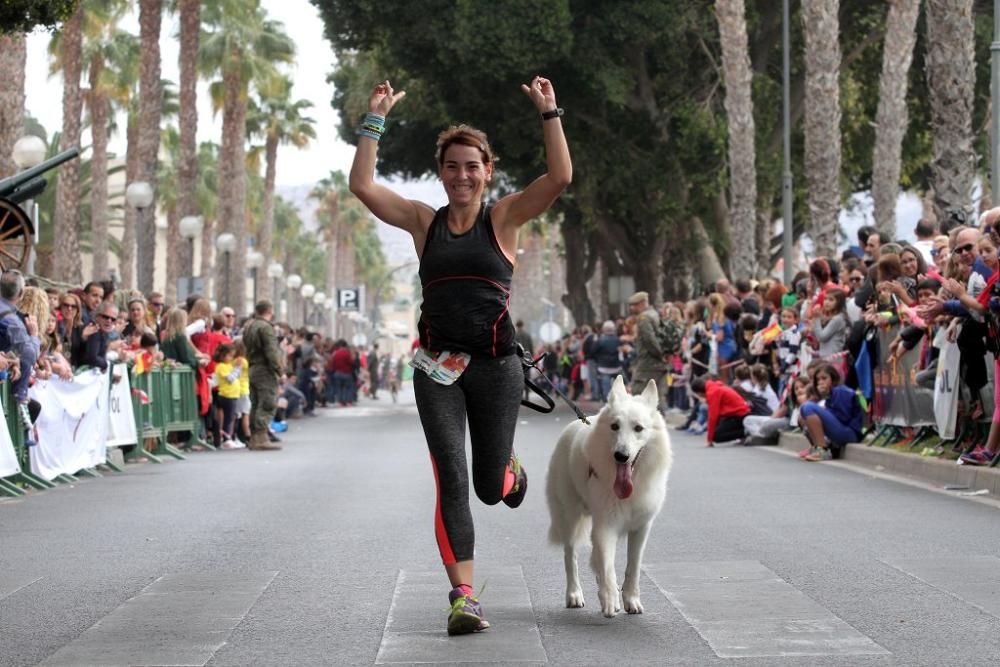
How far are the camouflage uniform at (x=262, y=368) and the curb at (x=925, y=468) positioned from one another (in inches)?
330

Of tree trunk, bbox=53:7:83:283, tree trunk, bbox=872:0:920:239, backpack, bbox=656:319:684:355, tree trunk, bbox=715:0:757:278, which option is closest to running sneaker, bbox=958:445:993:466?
backpack, bbox=656:319:684:355

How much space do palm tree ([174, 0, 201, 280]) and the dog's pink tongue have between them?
125 feet

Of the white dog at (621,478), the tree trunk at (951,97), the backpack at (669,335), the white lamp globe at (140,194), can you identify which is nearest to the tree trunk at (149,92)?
the white lamp globe at (140,194)

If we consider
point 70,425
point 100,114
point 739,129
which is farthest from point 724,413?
point 100,114

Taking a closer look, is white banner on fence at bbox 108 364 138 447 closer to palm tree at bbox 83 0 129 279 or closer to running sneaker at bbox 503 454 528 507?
running sneaker at bbox 503 454 528 507

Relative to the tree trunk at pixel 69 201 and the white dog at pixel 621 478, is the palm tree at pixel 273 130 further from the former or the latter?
the white dog at pixel 621 478

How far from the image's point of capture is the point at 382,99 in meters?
7.75

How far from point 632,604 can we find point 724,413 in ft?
49.5

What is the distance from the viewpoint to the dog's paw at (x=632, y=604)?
25.7 ft

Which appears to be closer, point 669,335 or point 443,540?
point 443,540

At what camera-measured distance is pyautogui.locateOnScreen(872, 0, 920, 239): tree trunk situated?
29719mm

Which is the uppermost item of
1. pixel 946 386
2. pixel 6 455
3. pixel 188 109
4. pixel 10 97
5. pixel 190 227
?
pixel 188 109

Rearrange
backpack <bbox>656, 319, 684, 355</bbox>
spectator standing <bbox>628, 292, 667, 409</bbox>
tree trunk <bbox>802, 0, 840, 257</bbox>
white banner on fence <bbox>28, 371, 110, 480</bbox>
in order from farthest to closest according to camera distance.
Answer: tree trunk <bbox>802, 0, 840, 257</bbox> < backpack <bbox>656, 319, 684, 355</bbox> < spectator standing <bbox>628, 292, 667, 409</bbox> < white banner on fence <bbox>28, 371, 110, 480</bbox>

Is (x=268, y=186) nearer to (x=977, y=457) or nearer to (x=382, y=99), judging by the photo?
(x=977, y=457)
